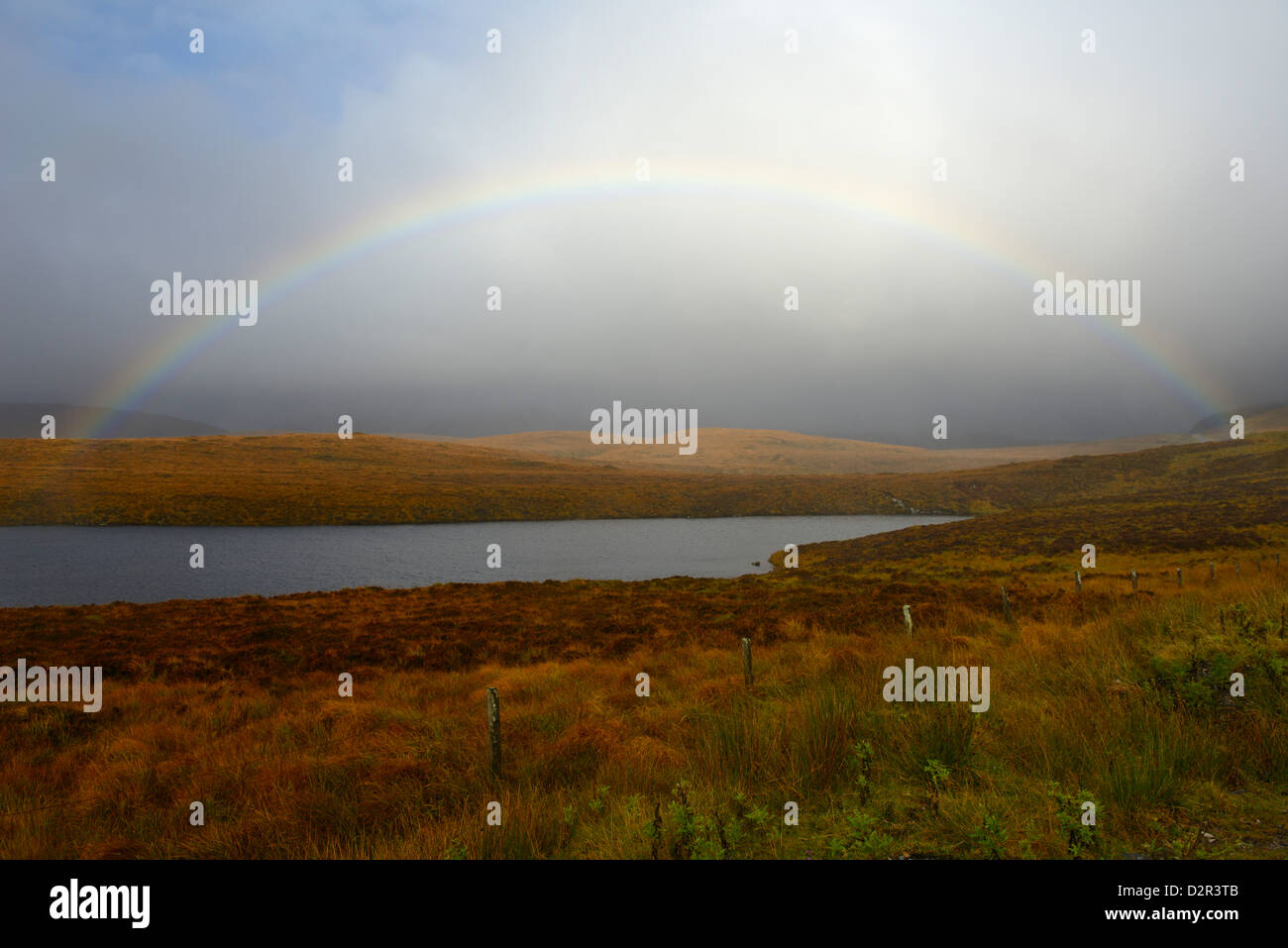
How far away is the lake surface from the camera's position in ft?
128

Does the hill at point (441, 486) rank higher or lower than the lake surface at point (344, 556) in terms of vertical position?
higher

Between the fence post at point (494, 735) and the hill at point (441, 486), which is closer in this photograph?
the fence post at point (494, 735)

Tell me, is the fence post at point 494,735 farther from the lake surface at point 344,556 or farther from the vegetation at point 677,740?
the lake surface at point 344,556

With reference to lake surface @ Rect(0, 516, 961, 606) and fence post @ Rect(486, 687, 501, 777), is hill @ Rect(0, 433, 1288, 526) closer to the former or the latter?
lake surface @ Rect(0, 516, 961, 606)

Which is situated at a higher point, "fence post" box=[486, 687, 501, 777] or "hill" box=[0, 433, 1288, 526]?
"hill" box=[0, 433, 1288, 526]

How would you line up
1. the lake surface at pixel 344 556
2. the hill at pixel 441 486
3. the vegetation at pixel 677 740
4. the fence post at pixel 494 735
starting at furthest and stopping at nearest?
the hill at pixel 441 486, the lake surface at pixel 344 556, the fence post at pixel 494 735, the vegetation at pixel 677 740

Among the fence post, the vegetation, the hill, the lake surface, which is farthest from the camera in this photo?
the hill

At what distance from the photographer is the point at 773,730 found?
Answer: 6770mm

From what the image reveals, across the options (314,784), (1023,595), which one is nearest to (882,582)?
(1023,595)

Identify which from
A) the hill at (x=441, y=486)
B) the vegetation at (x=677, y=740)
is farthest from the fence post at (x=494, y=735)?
the hill at (x=441, y=486)

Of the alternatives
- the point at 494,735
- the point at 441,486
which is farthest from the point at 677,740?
the point at 441,486

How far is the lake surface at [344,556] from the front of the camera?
3900 cm

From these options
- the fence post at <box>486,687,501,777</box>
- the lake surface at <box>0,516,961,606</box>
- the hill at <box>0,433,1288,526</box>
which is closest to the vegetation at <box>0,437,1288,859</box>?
the fence post at <box>486,687,501,777</box>
